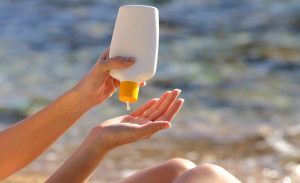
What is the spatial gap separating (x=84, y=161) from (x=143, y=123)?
22cm

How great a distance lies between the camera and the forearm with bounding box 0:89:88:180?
3.07 metres

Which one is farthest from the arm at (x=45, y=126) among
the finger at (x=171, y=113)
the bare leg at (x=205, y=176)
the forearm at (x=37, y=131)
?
the bare leg at (x=205, y=176)

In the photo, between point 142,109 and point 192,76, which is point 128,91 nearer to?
point 142,109

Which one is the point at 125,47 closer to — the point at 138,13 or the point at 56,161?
the point at 138,13

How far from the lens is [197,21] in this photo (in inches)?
425

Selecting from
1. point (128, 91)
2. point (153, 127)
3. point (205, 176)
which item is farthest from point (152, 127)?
point (205, 176)

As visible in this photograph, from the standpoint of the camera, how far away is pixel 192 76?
8.46m

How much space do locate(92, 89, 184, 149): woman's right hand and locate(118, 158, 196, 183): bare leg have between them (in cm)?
36

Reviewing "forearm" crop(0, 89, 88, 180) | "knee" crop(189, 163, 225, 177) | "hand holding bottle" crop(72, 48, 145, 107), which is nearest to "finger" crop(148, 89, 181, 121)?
"hand holding bottle" crop(72, 48, 145, 107)

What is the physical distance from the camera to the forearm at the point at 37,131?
307 cm

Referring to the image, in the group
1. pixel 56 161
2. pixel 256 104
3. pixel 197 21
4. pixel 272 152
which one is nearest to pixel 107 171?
pixel 56 161

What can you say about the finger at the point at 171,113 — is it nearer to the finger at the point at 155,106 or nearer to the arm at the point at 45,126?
the finger at the point at 155,106

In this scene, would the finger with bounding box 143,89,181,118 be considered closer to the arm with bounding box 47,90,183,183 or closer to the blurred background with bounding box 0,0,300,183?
the arm with bounding box 47,90,183,183

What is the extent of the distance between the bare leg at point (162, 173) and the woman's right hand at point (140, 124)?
356 mm
